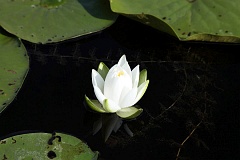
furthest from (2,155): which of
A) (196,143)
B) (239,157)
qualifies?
(239,157)

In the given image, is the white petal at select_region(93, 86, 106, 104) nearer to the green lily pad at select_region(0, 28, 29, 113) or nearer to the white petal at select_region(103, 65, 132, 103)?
the white petal at select_region(103, 65, 132, 103)

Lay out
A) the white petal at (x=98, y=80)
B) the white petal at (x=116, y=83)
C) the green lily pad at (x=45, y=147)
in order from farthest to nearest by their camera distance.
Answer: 1. the white petal at (x=98, y=80)
2. the white petal at (x=116, y=83)
3. the green lily pad at (x=45, y=147)

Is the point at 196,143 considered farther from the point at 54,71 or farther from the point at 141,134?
the point at 54,71

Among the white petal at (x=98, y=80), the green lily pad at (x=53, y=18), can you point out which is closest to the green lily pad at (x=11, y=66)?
the green lily pad at (x=53, y=18)

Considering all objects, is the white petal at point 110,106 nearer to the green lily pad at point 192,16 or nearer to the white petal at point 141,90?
the white petal at point 141,90

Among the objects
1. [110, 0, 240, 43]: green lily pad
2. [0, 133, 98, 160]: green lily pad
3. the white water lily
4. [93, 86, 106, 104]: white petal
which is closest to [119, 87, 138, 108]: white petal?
the white water lily

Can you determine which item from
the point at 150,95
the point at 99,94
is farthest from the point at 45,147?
the point at 150,95

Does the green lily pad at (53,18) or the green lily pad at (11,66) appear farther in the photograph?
the green lily pad at (53,18)

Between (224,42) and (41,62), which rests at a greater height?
(224,42)
